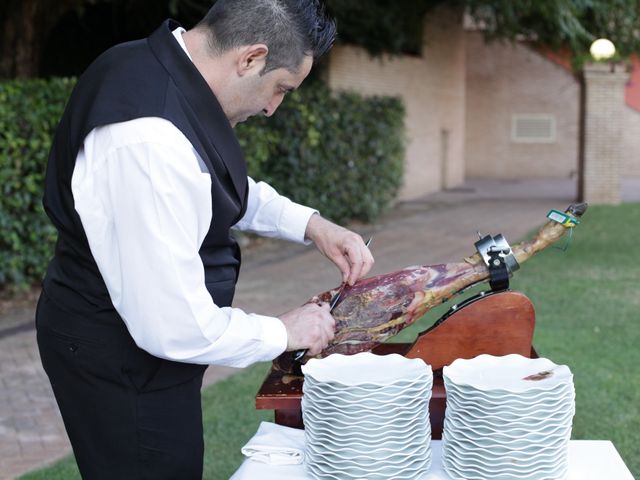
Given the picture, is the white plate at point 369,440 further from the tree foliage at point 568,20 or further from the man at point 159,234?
the tree foliage at point 568,20

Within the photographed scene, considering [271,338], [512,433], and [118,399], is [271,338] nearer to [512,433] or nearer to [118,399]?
[118,399]

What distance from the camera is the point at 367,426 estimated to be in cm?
217

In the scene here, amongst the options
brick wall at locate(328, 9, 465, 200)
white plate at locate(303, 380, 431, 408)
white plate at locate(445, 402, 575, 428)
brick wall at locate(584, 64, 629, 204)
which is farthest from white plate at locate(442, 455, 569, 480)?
brick wall at locate(584, 64, 629, 204)

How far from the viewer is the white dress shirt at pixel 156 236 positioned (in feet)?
6.41

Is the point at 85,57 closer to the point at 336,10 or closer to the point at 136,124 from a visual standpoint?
the point at 336,10

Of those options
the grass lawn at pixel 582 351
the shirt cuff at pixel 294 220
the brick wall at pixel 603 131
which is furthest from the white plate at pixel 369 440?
the brick wall at pixel 603 131

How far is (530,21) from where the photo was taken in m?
17.3

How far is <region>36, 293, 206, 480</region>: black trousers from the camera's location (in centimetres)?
228

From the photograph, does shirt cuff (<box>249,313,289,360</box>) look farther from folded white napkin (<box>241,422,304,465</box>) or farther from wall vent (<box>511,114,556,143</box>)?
wall vent (<box>511,114,556,143</box>)

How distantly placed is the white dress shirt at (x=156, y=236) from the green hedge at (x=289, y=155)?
6453 millimetres

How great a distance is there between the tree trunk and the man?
9568mm

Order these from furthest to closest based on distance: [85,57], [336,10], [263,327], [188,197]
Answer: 1. [85,57]
2. [336,10]
3. [263,327]
4. [188,197]

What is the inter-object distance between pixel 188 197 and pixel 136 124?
19 centimetres

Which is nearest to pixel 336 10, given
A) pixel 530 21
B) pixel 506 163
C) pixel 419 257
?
pixel 419 257
